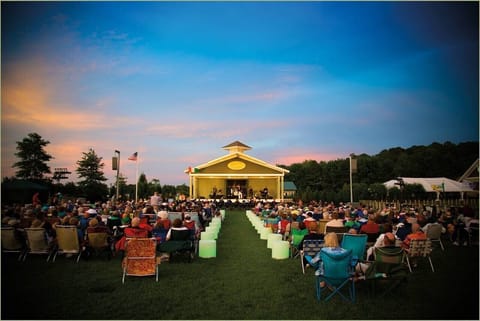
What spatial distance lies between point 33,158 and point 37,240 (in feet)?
111

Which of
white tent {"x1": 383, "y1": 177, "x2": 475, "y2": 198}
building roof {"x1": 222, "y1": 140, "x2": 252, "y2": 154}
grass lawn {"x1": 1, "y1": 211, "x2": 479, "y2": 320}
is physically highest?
building roof {"x1": 222, "y1": 140, "x2": 252, "y2": 154}

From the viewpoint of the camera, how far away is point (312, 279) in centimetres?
785

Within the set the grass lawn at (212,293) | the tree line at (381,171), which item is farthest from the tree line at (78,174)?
the grass lawn at (212,293)

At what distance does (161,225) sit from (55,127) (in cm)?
1014

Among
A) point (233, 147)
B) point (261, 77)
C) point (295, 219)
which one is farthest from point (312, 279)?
point (233, 147)

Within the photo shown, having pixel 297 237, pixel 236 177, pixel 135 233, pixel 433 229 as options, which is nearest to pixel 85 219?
pixel 135 233

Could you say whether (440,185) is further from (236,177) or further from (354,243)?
(354,243)

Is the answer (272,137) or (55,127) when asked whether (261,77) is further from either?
(272,137)

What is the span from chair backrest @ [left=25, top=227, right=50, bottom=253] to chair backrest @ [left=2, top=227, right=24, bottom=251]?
0.30 metres

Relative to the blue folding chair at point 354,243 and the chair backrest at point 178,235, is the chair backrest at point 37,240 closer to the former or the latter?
the chair backrest at point 178,235

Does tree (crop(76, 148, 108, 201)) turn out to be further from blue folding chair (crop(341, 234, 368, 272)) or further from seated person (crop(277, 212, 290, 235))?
blue folding chair (crop(341, 234, 368, 272))

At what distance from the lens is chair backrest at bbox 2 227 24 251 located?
934 cm

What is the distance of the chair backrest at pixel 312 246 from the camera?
8234 mm

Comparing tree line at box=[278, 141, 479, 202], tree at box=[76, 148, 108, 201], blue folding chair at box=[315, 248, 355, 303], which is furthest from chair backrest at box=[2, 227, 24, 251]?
tree at box=[76, 148, 108, 201]
